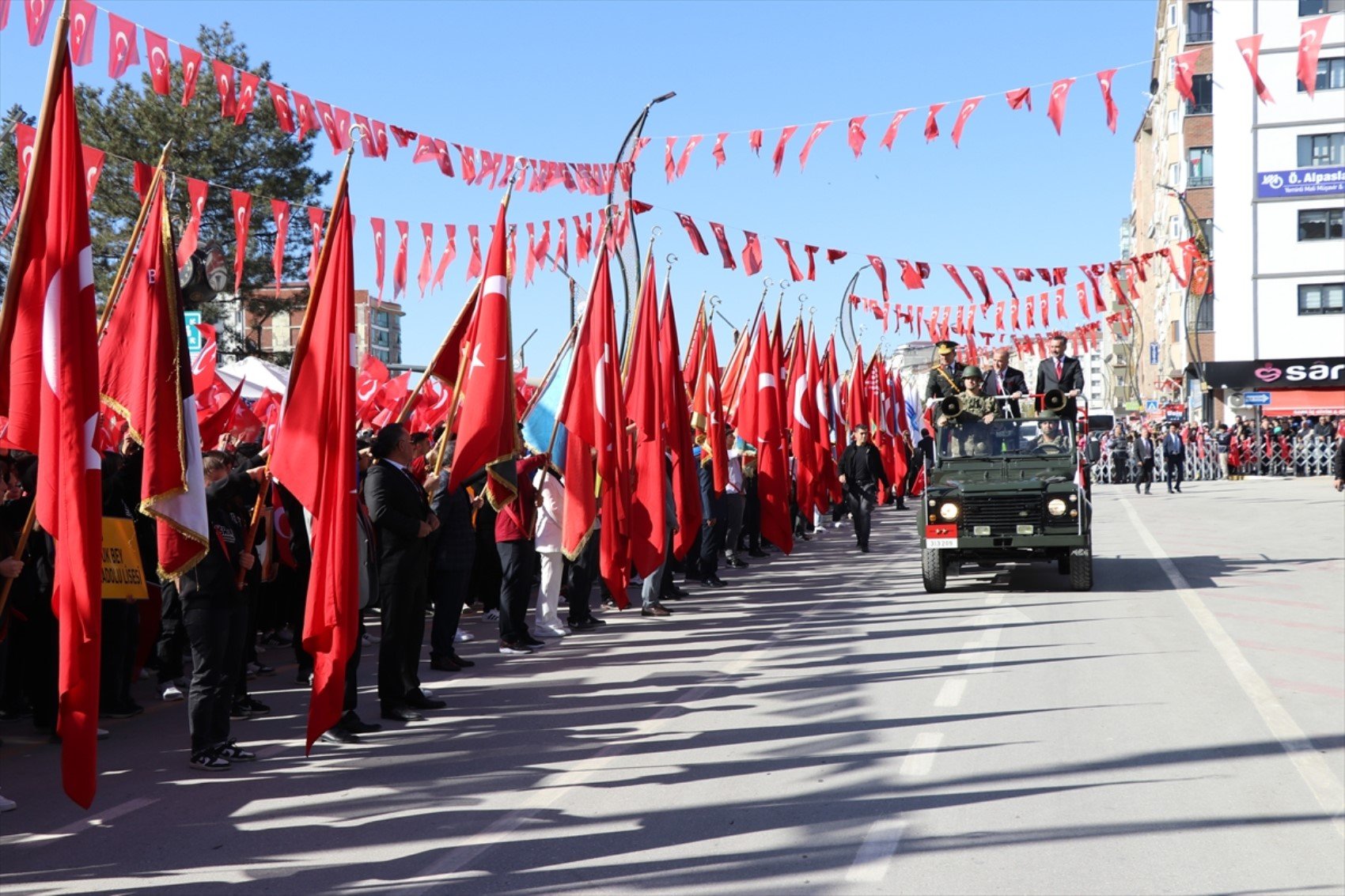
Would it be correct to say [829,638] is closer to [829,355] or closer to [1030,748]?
[1030,748]

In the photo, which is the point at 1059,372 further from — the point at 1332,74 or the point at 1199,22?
the point at 1199,22

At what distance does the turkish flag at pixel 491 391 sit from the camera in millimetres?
10234

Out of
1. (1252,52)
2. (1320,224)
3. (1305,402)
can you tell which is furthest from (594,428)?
(1320,224)

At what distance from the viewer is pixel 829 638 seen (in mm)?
12719

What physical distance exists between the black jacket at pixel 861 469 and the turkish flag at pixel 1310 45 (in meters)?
9.10

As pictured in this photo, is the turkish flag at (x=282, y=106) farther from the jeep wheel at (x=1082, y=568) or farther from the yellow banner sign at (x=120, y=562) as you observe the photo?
the jeep wheel at (x=1082, y=568)

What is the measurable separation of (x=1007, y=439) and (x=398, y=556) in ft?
35.0

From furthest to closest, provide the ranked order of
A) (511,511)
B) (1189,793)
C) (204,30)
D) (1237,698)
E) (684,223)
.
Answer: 1. (204,30)
2. (684,223)
3. (511,511)
4. (1237,698)
5. (1189,793)

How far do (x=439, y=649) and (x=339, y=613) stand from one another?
351cm

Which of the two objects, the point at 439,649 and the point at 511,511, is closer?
the point at 439,649

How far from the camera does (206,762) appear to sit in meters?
7.93

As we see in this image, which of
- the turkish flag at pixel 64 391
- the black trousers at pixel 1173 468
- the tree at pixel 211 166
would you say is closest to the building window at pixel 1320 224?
the black trousers at pixel 1173 468

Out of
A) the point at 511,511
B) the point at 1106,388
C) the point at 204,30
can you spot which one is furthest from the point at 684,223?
the point at 1106,388

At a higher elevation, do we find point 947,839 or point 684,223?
point 684,223
